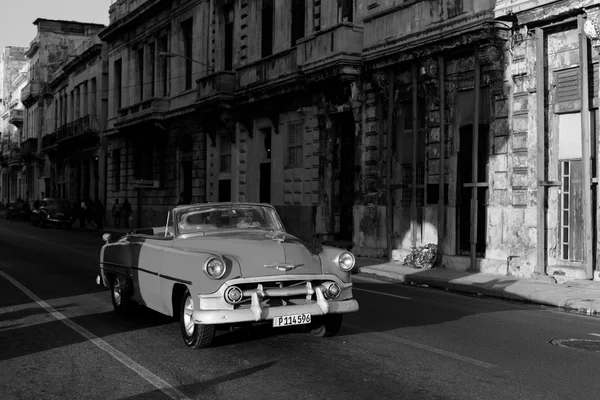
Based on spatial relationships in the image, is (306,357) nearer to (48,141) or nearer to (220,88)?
(220,88)

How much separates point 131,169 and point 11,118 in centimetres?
4627

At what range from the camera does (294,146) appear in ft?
87.0

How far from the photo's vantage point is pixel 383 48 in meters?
20.5

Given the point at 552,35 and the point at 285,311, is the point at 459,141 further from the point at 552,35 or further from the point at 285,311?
the point at 285,311

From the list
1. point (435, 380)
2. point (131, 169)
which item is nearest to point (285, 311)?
point (435, 380)

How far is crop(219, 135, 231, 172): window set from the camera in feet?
104

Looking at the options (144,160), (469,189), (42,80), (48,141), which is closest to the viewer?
(469,189)

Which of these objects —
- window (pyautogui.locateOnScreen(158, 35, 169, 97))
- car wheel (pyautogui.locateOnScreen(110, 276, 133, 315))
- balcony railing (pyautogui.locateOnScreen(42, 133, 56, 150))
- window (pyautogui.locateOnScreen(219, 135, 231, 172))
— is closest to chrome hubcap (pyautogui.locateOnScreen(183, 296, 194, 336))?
car wheel (pyautogui.locateOnScreen(110, 276, 133, 315))

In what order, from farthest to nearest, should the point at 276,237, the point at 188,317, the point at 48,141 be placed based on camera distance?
the point at 48,141
the point at 276,237
the point at 188,317

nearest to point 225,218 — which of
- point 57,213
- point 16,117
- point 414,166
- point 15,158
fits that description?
point 414,166

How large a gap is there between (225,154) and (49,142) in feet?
115

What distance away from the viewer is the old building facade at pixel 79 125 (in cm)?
4822

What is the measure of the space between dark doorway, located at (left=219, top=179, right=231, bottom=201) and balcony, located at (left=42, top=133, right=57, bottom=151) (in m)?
32.1

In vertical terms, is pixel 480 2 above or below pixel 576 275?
above
